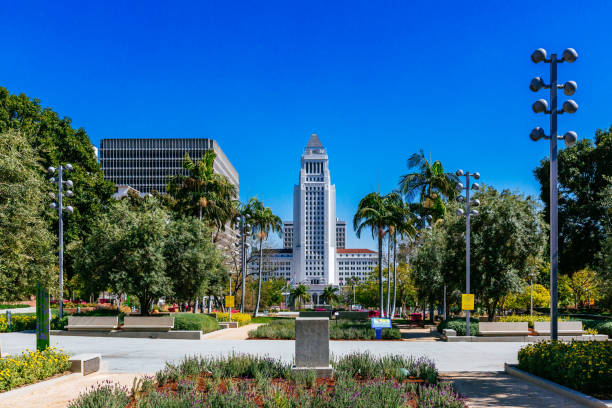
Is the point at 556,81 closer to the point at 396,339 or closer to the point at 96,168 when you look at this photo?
the point at 396,339

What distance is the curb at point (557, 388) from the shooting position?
992cm

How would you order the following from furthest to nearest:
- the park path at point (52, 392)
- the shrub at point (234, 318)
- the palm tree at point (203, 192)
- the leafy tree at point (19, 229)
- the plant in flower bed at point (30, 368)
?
the palm tree at point (203, 192) < the shrub at point (234, 318) < the leafy tree at point (19, 229) < the plant in flower bed at point (30, 368) < the park path at point (52, 392)

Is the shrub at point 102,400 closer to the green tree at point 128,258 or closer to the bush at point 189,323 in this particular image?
the bush at point 189,323

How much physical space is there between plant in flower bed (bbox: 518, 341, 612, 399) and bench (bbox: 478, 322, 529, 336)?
1262 cm

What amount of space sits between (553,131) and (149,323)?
20.6 m

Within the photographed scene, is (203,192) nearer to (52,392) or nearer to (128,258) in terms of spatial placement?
(128,258)

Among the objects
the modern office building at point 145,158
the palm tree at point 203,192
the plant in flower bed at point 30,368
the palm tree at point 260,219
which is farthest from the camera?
the modern office building at point 145,158

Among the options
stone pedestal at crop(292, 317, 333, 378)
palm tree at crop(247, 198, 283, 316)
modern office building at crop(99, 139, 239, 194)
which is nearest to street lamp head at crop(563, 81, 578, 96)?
stone pedestal at crop(292, 317, 333, 378)

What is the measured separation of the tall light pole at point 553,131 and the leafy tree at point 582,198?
33.2 meters

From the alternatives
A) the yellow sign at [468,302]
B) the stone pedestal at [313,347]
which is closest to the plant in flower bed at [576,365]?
the stone pedestal at [313,347]

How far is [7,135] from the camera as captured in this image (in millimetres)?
17188

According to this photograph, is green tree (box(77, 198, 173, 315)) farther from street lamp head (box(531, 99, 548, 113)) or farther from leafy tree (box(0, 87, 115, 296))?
street lamp head (box(531, 99, 548, 113))

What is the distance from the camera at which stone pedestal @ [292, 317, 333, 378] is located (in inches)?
→ 504

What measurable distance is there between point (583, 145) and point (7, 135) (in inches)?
1696
